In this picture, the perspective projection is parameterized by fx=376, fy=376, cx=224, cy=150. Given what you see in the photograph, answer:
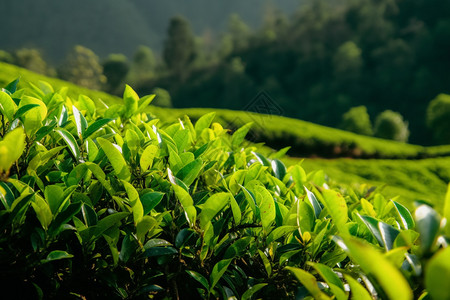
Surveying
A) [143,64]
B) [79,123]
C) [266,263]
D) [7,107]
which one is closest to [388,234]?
[266,263]

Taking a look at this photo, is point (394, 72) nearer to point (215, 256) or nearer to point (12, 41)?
point (215, 256)

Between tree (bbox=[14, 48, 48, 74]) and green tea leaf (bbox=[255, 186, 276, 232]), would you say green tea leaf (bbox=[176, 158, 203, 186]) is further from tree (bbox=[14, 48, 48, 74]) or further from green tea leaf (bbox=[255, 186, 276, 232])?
tree (bbox=[14, 48, 48, 74])

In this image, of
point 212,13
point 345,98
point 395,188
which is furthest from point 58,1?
point 395,188

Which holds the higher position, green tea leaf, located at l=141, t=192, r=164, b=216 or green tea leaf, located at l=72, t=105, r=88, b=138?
green tea leaf, located at l=72, t=105, r=88, b=138

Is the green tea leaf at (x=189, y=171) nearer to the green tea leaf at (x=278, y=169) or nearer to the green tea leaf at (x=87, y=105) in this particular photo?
the green tea leaf at (x=278, y=169)

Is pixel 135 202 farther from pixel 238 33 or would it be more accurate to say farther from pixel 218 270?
pixel 238 33

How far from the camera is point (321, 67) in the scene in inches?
2712

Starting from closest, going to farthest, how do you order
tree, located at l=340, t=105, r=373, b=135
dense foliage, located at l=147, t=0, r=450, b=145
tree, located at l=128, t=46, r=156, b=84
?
tree, located at l=340, t=105, r=373, b=135
dense foliage, located at l=147, t=0, r=450, b=145
tree, located at l=128, t=46, r=156, b=84

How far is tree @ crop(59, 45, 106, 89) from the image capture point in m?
52.6

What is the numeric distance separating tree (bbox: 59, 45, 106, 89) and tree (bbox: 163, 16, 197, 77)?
81.8ft

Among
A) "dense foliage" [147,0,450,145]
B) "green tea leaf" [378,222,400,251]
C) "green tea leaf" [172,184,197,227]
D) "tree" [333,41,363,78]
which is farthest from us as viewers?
"tree" [333,41,363,78]

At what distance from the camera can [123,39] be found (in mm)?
144125

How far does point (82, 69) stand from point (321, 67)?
41.1 metres

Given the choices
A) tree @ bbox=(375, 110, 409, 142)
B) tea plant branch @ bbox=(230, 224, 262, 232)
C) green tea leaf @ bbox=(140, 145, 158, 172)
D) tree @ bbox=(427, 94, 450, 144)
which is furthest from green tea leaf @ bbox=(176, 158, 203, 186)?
tree @ bbox=(427, 94, 450, 144)
